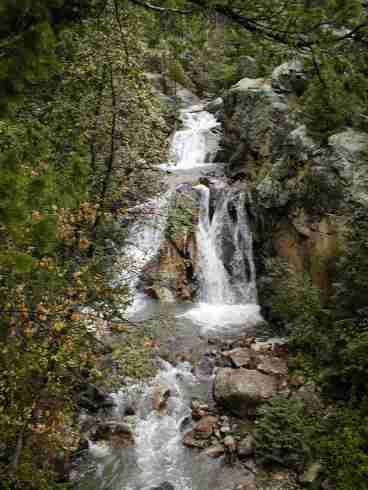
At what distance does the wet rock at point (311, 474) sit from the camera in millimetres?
6355

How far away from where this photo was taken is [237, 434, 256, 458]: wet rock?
717 cm

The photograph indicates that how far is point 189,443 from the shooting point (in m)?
7.59

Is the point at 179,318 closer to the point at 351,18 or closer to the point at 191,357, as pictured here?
the point at 191,357

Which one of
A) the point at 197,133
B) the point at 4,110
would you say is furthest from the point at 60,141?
the point at 197,133

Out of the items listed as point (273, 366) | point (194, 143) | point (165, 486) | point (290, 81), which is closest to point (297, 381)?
point (273, 366)

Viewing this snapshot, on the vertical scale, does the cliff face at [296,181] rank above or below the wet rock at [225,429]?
above

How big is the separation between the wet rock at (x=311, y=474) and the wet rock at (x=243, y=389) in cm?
174

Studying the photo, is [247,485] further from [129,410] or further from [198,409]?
[129,410]

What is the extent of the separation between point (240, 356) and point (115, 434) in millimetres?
3560

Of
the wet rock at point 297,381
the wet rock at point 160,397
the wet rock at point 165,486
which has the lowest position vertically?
the wet rock at point 165,486

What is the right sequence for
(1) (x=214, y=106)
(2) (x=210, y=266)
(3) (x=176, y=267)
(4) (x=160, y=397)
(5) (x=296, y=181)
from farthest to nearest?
(1) (x=214, y=106), (2) (x=210, y=266), (3) (x=176, y=267), (5) (x=296, y=181), (4) (x=160, y=397)

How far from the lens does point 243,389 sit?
835cm

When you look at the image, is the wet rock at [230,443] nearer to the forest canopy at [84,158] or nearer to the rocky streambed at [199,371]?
the rocky streambed at [199,371]

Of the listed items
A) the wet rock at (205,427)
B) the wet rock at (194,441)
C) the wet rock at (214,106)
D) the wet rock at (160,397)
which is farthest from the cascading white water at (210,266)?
the wet rock at (214,106)
